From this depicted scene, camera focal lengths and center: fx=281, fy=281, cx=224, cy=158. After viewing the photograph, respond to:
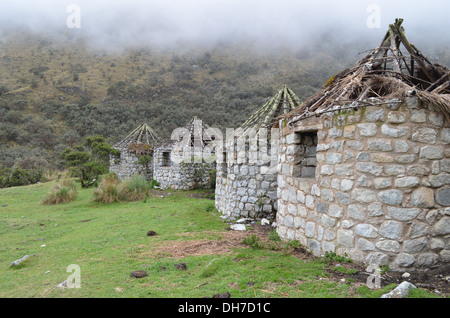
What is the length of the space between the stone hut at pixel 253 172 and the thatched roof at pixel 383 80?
7.35 ft

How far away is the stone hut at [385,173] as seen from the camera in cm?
356

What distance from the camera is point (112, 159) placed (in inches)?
780

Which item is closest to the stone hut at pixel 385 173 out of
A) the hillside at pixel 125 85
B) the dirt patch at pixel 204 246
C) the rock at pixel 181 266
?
the dirt patch at pixel 204 246

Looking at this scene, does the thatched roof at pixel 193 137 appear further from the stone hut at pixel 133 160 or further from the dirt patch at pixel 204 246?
the dirt patch at pixel 204 246

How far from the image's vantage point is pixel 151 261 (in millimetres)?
4746

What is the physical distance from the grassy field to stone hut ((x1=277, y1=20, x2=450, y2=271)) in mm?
670

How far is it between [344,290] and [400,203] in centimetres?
132

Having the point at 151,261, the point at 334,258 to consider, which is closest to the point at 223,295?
the point at 334,258

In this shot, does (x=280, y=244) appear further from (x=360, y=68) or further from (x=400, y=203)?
(x=360, y=68)

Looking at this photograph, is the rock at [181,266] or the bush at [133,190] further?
the bush at [133,190]

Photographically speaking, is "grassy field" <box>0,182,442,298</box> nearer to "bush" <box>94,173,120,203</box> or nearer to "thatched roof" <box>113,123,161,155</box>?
"bush" <box>94,173,120,203</box>

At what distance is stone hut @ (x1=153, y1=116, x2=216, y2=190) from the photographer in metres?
14.8

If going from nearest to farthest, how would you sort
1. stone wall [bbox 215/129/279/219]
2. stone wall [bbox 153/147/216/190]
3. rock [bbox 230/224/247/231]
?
rock [bbox 230/224/247/231] < stone wall [bbox 215/129/279/219] < stone wall [bbox 153/147/216/190]

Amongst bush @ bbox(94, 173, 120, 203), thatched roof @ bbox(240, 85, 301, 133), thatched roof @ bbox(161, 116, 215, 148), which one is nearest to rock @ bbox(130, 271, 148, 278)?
thatched roof @ bbox(240, 85, 301, 133)
